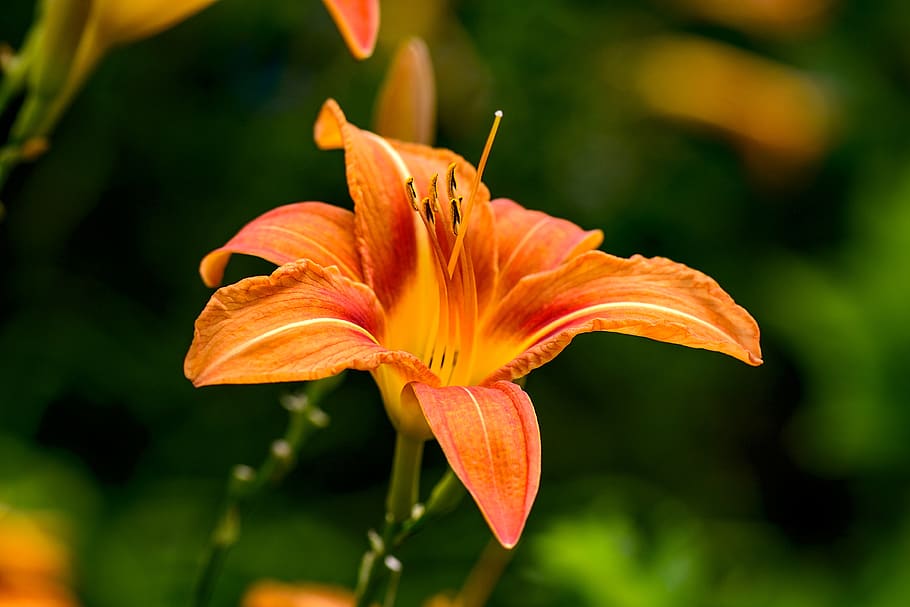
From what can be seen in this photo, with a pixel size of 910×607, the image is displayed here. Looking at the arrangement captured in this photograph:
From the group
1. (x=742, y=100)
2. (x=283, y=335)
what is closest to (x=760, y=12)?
(x=742, y=100)

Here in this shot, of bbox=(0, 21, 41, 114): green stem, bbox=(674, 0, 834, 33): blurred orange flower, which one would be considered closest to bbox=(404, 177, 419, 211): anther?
bbox=(0, 21, 41, 114): green stem

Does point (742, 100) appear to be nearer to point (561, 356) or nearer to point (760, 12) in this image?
point (760, 12)

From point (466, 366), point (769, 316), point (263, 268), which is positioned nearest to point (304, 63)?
point (263, 268)

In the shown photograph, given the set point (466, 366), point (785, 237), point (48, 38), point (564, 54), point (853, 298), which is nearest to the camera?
point (466, 366)

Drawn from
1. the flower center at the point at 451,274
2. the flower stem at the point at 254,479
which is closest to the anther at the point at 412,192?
the flower center at the point at 451,274

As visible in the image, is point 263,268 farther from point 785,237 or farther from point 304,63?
point 785,237
